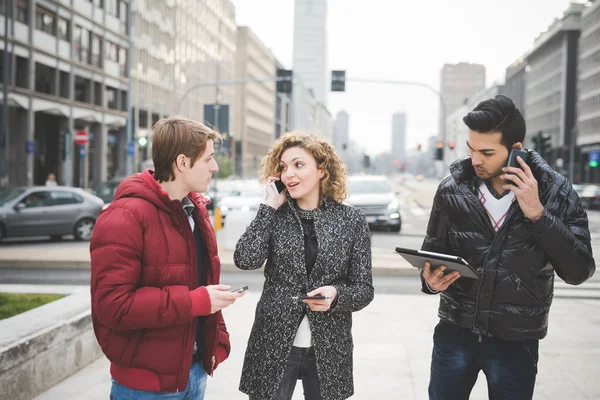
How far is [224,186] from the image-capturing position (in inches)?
1211

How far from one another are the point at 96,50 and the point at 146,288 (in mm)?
48007

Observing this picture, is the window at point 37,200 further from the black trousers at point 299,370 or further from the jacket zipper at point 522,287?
the jacket zipper at point 522,287

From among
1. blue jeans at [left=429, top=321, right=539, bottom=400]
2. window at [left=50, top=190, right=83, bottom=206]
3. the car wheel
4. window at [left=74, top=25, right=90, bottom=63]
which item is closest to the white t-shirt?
blue jeans at [left=429, top=321, right=539, bottom=400]

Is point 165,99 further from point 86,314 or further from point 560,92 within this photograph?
point 86,314

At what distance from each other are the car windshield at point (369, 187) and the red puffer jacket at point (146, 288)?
18894 mm

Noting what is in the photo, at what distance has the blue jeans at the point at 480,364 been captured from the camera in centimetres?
312

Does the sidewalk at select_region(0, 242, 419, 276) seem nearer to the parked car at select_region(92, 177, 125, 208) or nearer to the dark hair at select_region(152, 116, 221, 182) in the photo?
the dark hair at select_region(152, 116, 221, 182)

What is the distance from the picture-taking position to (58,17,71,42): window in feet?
137

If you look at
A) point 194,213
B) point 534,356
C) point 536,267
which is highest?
point 194,213

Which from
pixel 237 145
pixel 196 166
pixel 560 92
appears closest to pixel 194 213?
pixel 196 166

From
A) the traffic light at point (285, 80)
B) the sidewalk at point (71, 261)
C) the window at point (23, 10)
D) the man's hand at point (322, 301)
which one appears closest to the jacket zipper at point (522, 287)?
the man's hand at point (322, 301)

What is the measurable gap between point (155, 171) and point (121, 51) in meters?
51.9

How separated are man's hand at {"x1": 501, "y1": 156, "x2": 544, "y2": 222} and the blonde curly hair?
863 millimetres

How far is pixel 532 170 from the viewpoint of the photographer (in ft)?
10.5
